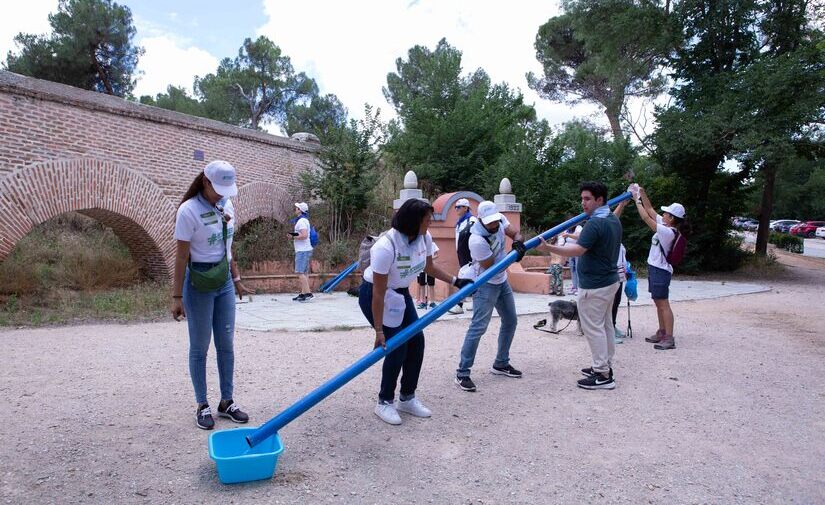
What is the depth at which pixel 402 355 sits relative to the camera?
3748 mm

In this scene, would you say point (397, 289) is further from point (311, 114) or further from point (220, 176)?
point (311, 114)

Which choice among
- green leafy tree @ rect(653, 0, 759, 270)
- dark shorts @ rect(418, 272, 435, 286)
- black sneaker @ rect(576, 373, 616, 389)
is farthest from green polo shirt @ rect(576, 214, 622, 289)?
green leafy tree @ rect(653, 0, 759, 270)

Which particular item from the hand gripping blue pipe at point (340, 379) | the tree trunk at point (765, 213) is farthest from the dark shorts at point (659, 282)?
the tree trunk at point (765, 213)

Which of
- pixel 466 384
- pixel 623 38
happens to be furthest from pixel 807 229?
pixel 466 384

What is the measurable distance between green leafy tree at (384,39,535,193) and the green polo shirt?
1197 centimetres

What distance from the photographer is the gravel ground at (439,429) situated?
290 cm

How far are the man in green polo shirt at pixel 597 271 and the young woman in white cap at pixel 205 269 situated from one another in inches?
97.3

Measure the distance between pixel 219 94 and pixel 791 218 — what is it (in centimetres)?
5093

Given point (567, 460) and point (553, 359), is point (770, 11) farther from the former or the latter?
point (567, 460)

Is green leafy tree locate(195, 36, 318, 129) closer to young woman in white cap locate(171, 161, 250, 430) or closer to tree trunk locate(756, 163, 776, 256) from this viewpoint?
tree trunk locate(756, 163, 776, 256)

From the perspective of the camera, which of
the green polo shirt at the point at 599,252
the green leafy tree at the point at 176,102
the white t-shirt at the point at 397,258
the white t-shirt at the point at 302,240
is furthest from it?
the green leafy tree at the point at 176,102

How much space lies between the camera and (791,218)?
50188 millimetres

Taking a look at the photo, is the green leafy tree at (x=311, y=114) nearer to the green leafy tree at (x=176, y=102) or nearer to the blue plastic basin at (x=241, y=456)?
the green leafy tree at (x=176, y=102)

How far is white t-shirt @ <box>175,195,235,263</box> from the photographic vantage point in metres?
3.30
